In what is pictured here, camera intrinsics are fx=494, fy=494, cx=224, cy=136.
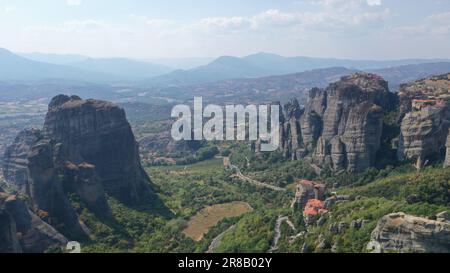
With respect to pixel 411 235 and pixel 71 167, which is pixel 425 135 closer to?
pixel 411 235

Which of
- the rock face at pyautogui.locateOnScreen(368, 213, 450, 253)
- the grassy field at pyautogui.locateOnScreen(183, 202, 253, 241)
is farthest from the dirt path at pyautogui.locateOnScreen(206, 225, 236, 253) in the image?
the rock face at pyautogui.locateOnScreen(368, 213, 450, 253)

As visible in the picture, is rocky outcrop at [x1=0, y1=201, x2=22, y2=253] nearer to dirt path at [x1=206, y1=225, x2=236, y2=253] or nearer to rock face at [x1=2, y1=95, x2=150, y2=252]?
rock face at [x1=2, y1=95, x2=150, y2=252]

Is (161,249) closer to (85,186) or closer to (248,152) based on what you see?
(85,186)

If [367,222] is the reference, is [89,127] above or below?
above

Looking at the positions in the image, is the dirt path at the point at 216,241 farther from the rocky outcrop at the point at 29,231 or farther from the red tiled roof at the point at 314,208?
the rocky outcrop at the point at 29,231

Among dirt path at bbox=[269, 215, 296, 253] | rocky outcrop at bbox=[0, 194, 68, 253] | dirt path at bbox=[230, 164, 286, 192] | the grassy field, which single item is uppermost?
rocky outcrop at bbox=[0, 194, 68, 253]

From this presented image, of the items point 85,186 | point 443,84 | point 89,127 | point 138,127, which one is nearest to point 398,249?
point 85,186

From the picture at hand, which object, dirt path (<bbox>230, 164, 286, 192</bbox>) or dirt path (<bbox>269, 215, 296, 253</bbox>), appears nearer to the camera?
dirt path (<bbox>269, 215, 296, 253</bbox>)

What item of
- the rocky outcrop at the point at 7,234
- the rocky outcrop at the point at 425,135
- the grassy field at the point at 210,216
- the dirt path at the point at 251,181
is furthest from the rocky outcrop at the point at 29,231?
the rocky outcrop at the point at 425,135
